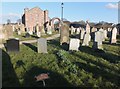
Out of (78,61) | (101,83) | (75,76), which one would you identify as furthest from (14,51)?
(101,83)

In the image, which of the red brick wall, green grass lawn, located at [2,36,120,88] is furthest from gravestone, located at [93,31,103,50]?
the red brick wall

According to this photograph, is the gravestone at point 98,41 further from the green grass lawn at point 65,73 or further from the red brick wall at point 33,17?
the red brick wall at point 33,17

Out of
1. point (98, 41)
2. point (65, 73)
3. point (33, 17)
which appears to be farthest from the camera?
point (33, 17)

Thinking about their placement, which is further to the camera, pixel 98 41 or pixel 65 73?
pixel 98 41

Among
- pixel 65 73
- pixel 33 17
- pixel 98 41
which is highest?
pixel 33 17

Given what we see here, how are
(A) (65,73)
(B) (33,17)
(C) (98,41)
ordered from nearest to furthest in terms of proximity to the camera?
(A) (65,73), (C) (98,41), (B) (33,17)

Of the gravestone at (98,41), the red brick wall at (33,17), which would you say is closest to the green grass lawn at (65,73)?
the gravestone at (98,41)

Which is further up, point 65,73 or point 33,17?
point 33,17

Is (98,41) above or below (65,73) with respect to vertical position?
above

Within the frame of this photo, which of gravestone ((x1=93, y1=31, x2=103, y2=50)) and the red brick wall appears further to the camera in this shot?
the red brick wall

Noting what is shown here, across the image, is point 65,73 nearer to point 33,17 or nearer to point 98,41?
point 98,41

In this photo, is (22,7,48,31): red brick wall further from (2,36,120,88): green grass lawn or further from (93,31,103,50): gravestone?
(2,36,120,88): green grass lawn

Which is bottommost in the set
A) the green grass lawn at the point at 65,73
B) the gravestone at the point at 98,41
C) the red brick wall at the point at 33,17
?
the green grass lawn at the point at 65,73

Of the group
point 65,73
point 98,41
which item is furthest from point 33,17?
point 65,73
